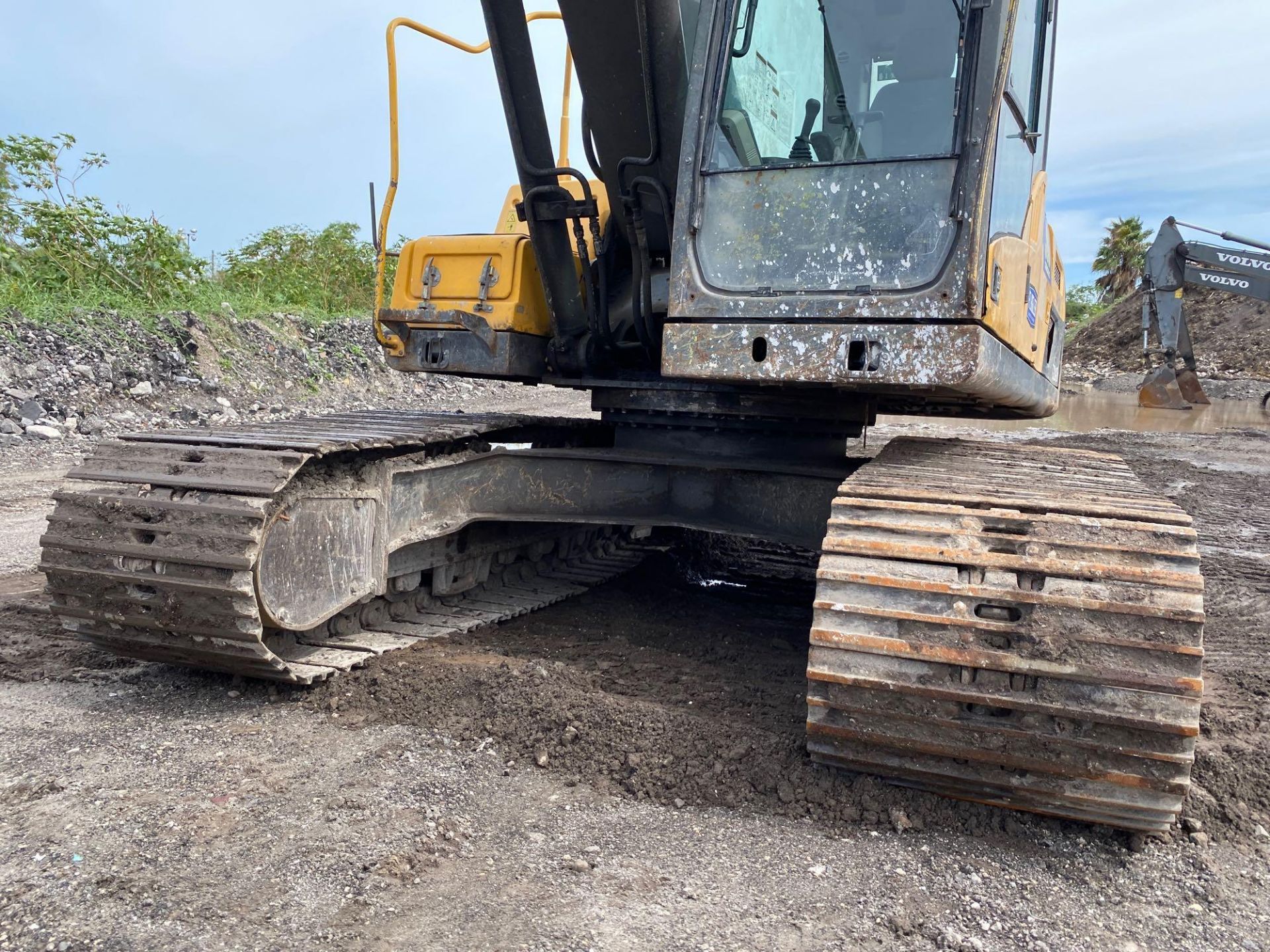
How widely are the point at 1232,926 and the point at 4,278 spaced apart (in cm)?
1083

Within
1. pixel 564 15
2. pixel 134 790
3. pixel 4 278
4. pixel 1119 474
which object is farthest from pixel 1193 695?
pixel 4 278

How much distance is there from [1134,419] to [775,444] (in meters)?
13.0

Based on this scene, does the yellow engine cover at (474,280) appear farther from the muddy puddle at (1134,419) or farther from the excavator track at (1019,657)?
the muddy puddle at (1134,419)

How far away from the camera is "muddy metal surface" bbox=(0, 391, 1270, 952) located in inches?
81.9

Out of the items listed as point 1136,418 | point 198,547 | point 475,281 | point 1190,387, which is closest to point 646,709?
point 198,547

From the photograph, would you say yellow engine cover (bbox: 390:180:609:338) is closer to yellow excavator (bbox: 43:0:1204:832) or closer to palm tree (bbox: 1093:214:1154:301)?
yellow excavator (bbox: 43:0:1204:832)

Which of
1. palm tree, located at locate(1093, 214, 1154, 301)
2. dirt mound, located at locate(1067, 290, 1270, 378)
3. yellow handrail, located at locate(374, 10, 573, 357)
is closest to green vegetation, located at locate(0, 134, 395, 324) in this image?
yellow handrail, located at locate(374, 10, 573, 357)

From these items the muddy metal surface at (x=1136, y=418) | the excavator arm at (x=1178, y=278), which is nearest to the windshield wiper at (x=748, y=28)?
the muddy metal surface at (x=1136, y=418)

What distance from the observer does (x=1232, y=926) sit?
7.19 ft

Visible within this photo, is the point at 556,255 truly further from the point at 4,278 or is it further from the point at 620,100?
the point at 4,278

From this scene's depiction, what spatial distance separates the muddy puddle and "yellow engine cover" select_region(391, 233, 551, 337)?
32.2ft

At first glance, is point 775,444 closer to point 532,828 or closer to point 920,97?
point 920,97

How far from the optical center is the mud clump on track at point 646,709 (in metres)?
2.63

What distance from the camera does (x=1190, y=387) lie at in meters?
17.1
